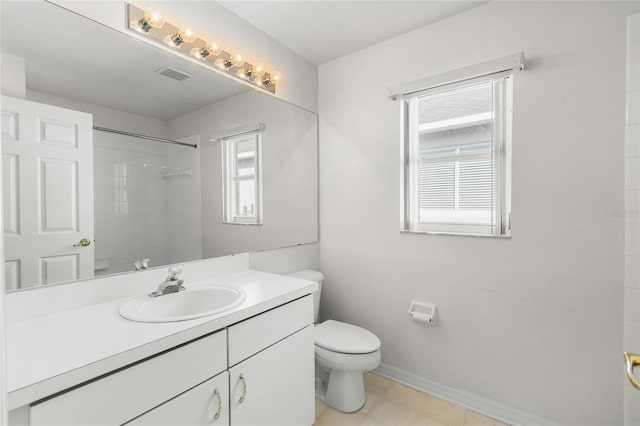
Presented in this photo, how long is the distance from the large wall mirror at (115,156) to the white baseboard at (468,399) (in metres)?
1.25

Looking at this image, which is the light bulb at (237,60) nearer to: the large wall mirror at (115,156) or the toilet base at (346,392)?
the large wall mirror at (115,156)

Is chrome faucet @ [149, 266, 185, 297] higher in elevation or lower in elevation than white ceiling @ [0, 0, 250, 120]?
lower

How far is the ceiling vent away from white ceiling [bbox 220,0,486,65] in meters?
Answer: 0.50

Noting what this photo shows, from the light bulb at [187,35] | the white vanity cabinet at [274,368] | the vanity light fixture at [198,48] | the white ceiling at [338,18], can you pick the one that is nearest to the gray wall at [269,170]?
the vanity light fixture at [198,48]

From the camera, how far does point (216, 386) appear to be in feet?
3.70

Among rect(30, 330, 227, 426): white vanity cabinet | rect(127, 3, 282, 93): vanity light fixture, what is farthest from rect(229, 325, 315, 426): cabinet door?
rect(127, 3, 282, 93): vanity light fixture

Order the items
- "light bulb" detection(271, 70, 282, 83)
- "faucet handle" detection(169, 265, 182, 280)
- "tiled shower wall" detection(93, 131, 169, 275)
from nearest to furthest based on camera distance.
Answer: "tiled shower wall" detection(93, 131, 169, 275)
"faucet handle" detection(169, 265, 182, 280)
"light bulb" detection(271, 70, 282, 83)

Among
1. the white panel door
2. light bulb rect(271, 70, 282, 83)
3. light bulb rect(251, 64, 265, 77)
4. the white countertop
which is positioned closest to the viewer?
the white countertop

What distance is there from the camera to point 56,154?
1.20 m

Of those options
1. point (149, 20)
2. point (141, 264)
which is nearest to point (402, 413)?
point (141, 264)

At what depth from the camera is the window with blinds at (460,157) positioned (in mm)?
1750

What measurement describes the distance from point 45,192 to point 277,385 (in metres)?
1.21

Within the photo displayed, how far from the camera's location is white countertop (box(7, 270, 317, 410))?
78 cm

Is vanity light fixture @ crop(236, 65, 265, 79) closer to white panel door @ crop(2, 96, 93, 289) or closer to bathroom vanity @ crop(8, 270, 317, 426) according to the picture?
white panel door @ crop(2, 96, 93, 289)
